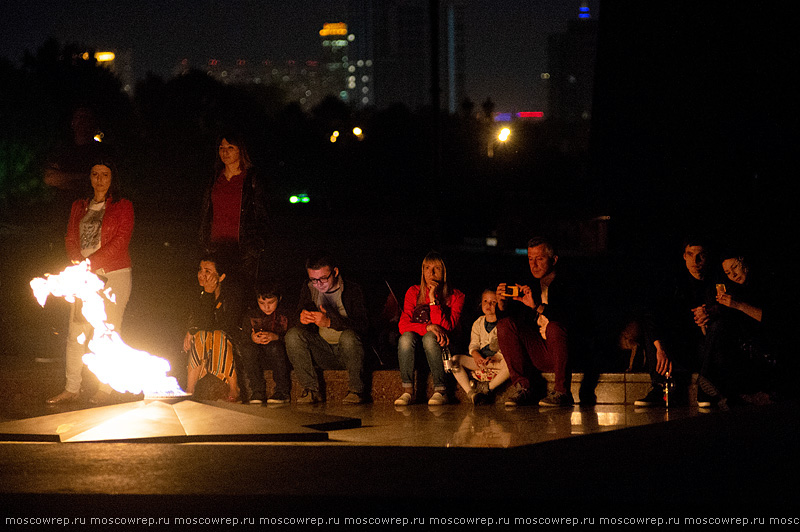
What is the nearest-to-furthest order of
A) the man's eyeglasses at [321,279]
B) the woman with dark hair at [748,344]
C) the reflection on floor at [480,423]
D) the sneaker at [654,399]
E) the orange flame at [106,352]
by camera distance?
the reflection on floor at [480,423] → the orange flame at [106,352] → the woman with dark hair at [748,344] → the sneaker at [654,399] → the man's eyeglasses at [321,279]

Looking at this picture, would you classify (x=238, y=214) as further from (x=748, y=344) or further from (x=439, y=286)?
(x=748, y=344)

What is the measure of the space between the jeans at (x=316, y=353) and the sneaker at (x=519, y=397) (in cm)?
140

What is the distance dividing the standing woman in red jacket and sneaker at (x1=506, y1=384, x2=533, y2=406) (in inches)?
143

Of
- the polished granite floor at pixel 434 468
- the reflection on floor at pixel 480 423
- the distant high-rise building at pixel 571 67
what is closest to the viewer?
the polished granite floor at pixel 434 468

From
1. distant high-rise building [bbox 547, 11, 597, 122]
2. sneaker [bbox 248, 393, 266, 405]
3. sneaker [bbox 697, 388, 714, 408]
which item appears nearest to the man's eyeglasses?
sneaker [bbox 248, 393, 266, 405]

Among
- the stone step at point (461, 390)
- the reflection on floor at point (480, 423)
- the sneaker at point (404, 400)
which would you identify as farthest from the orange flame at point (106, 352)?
the sneaker at point (404, 400)

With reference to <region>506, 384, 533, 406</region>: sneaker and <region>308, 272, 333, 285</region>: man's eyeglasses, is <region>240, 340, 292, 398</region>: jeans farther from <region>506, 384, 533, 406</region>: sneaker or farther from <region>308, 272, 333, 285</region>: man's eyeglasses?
<region>506, 384, 533, 406</region>: sneaker

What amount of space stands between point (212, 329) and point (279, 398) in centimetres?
90

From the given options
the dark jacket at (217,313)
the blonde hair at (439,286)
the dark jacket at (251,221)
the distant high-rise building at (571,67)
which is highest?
the distant high-rise building at (571,67)

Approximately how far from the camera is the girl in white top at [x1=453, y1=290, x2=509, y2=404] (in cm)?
884

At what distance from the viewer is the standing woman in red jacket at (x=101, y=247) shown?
8625mm

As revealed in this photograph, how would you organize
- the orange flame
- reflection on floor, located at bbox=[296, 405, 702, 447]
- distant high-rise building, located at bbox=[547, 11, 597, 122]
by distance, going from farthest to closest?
distant high-rise building, located at bbox=[547, 11, 597, 122] < the orange flame < reflection on floor, located at bbox=[296, 405, 702, 447]

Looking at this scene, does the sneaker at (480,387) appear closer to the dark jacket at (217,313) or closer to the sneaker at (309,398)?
the sneaker at (309,398)

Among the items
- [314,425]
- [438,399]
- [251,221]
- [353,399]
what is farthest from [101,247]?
[438,399]
